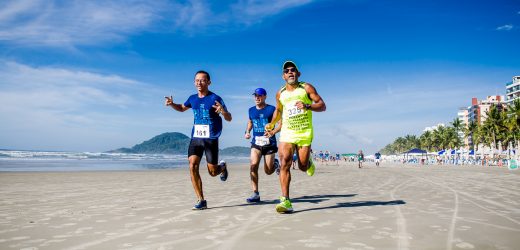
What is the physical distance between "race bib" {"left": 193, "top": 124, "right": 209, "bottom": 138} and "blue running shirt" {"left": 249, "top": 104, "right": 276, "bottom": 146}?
1310mm

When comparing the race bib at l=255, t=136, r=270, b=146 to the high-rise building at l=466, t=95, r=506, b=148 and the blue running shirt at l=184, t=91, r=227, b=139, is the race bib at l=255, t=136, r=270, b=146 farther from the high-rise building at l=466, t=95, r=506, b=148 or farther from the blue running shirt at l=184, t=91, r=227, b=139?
the high-rise building at l=466, t=95, r=506, b=148

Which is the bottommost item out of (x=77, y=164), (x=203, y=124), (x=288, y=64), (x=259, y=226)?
(x=77, y=164)

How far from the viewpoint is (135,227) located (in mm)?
4176

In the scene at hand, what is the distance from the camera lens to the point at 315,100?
18.4 feet

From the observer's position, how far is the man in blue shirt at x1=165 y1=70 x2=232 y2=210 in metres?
5.90

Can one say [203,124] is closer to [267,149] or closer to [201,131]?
[201,131]

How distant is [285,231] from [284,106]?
7.90ft

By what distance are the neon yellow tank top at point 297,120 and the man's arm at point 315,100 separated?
0.07 metres

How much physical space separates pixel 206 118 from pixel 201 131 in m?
0.24

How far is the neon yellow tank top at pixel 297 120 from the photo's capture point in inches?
221

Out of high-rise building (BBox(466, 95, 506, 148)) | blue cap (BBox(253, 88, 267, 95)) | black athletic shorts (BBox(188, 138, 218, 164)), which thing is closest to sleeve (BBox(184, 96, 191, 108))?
black athletic shorts (BBox(188, 138, 218, 164))

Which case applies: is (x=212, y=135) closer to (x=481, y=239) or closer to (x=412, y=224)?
(x=412, y=224)

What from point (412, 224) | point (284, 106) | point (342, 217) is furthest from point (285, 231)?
point (284, 106)

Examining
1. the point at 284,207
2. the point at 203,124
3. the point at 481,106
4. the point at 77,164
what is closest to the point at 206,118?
the point at 203,124
